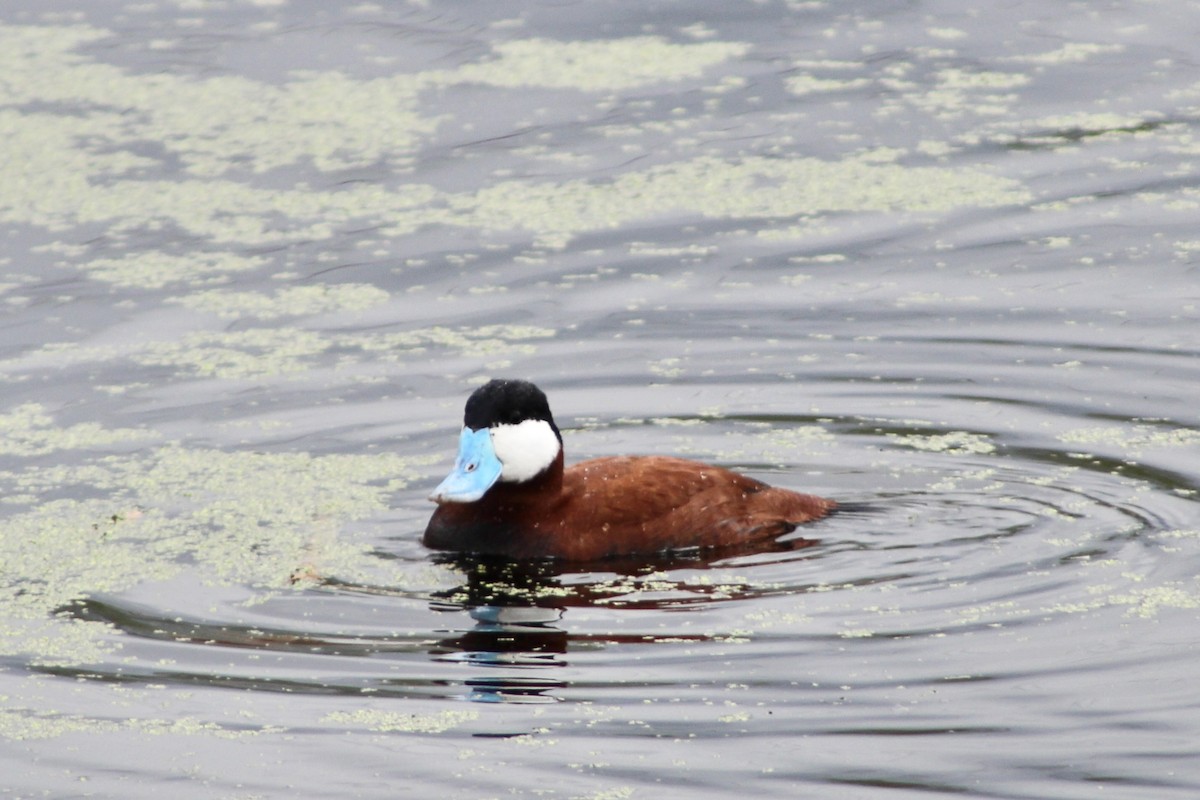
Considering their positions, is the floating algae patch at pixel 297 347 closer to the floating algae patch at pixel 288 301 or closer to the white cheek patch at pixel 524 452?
the floating algae patch at pixel 288 301

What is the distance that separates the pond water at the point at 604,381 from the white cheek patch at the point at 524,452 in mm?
491

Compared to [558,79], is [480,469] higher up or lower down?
lower down

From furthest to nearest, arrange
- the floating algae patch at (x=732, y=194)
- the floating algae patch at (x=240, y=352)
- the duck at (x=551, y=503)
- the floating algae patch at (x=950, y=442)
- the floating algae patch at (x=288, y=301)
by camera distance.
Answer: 1. the floating algae patch at (x=732, y=194)
2. the floating algae patch at (x=288, y=301)
3. the floating algae patch at (x=240, y=352)
4. the floating algae patch at (x=950, y=442)
5. the duck at (x=551, y=503)

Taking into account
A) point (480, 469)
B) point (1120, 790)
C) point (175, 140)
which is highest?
point (175, 140)

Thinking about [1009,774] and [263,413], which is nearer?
[1009,774]

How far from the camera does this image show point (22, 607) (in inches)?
295

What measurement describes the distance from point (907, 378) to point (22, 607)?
4.81 metres

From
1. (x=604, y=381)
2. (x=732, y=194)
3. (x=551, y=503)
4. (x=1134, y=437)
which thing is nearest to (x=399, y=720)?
(x=551, y=503)

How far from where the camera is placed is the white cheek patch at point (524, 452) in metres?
8.25

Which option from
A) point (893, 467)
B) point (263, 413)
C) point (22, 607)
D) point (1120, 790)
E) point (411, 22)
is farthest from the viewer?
point (411, 22)

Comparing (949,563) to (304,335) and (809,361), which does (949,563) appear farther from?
(304,335)

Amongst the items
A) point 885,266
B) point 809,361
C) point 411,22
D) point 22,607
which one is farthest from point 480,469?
point 411,22

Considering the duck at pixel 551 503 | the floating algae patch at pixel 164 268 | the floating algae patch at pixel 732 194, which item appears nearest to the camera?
the duck at pixel 551 503

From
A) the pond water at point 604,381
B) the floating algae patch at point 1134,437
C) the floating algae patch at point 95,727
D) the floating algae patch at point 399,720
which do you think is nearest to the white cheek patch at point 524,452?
the pond water at point 604,381
